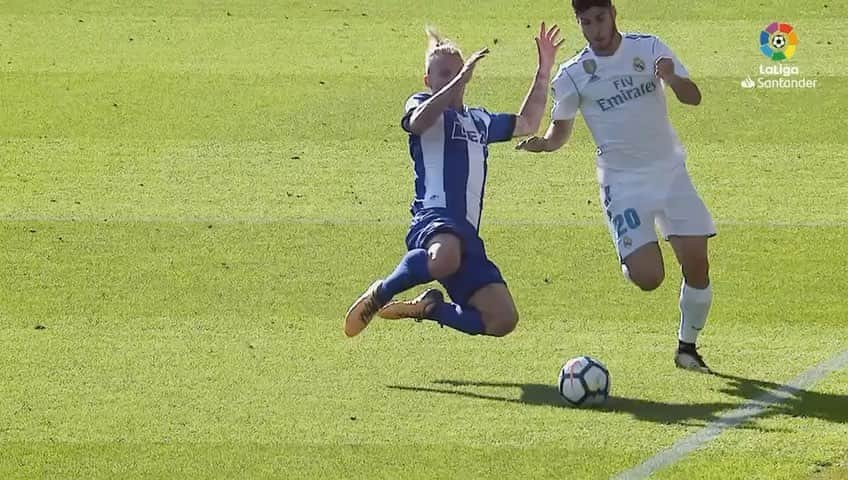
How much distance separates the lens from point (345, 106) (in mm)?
15766

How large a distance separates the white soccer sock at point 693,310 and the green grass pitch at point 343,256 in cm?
26

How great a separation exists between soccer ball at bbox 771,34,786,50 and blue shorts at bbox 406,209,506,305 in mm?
8489

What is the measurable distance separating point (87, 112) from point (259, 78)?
6.02 feet

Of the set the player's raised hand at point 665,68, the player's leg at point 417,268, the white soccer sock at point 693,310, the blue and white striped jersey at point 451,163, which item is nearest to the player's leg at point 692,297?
the white soccer sock at point 693,310

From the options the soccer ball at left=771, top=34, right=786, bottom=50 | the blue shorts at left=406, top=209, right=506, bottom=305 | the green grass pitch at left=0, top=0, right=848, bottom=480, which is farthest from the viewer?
the soccer ball at left=771, top=34, right=786, bottom=50

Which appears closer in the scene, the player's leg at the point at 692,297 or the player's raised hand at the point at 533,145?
the player's leg at the point at 692,297

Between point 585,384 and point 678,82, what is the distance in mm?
1706

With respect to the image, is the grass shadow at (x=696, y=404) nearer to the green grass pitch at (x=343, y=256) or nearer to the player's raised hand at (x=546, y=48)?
the green grass pitch at (x=343, y=256)

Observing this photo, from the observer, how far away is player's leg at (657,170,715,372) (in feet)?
31.3

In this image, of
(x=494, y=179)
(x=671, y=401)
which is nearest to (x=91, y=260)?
(x=494, y=179)

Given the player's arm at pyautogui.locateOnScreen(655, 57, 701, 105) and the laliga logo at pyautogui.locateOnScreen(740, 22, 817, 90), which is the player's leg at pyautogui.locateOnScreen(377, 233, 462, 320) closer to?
the player's arm at pyautogui.locateOnScreen(655, 57, 701, 105)

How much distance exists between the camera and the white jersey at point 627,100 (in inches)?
380

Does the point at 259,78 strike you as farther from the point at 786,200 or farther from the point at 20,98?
the point at 786,200

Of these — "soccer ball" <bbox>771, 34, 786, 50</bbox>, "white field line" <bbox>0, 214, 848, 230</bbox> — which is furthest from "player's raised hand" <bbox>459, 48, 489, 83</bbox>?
"soccer ball" <bbox>771, 34, 786, 50</bbox>
